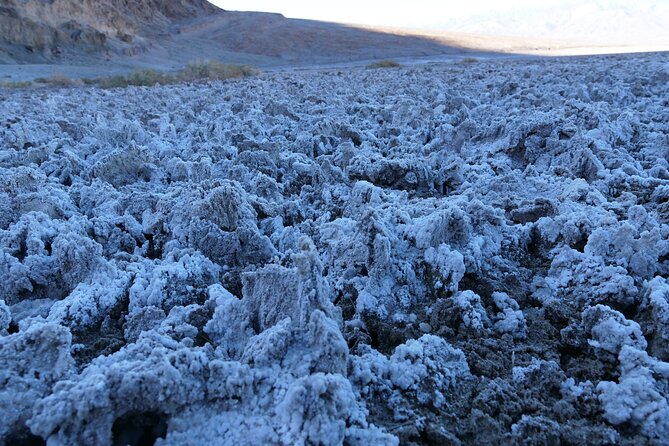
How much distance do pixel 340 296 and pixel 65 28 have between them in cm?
2608

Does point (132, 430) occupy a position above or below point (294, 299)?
below

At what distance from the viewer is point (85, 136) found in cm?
427

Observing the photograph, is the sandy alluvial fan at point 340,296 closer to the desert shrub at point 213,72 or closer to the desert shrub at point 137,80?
the desert shrub at point 137,80

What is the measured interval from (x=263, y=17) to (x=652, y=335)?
4494cm

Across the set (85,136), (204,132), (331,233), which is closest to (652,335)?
(331,233)

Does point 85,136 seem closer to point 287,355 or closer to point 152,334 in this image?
point 152,334

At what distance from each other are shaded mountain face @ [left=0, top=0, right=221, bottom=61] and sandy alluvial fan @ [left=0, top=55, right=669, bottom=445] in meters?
20.4

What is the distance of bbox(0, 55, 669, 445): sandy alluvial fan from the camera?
121cm

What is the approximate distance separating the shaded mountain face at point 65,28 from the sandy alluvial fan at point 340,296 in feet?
67.1

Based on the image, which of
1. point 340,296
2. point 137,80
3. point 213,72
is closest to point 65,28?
point 213,72

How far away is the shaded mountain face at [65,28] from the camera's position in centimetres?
2064

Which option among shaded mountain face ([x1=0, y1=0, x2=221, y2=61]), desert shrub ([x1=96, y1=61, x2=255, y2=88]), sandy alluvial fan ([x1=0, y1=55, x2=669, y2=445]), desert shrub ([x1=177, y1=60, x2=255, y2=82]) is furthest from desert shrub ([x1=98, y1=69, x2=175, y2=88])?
shaded mountain face ([x1=0, y1=0, x2=221, y2=61])

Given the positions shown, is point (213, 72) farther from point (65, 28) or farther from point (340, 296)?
point (65, 28)

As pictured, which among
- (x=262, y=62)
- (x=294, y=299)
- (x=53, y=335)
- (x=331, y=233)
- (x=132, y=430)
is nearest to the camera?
(x=132, y=430)
